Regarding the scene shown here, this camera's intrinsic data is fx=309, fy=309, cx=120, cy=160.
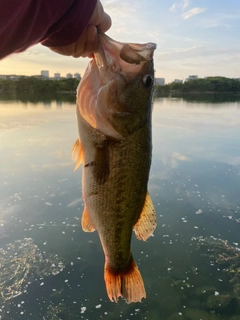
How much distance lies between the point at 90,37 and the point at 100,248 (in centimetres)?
403

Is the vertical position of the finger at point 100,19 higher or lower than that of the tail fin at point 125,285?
higher

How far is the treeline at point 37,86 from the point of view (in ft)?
166

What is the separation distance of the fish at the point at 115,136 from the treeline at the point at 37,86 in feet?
163

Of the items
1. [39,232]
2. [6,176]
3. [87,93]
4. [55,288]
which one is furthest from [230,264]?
[6,176]

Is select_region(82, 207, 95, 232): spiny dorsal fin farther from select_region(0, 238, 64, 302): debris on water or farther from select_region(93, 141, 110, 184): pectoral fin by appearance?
select_region(0, 238, 64, 302): debris on water

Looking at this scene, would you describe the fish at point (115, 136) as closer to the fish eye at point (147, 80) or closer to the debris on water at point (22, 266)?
the fish eye at point (147, 80)

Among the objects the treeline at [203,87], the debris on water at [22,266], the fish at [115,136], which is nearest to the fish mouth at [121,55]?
the fish at [115,136]

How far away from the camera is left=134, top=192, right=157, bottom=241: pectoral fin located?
6.07 feet

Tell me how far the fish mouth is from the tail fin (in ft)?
3.83

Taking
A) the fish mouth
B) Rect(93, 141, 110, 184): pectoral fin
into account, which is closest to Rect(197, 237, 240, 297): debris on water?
Rect(93, 141, 110, 184): pectoral fin

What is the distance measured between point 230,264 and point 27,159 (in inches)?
250

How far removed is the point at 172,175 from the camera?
25.8 feet

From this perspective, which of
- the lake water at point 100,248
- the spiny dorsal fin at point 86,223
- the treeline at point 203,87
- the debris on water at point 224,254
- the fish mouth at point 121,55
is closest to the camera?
the fish mouth at point 121,55

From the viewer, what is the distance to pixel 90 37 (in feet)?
4.40
